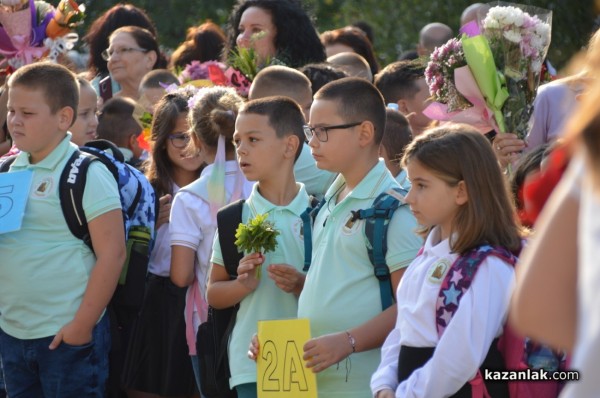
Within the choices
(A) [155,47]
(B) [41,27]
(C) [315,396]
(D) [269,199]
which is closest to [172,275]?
(D) [269,199]

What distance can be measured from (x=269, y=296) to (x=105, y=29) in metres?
5.27

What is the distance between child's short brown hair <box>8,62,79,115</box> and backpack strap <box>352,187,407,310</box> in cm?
196

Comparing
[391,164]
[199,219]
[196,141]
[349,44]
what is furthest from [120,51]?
[391,164]

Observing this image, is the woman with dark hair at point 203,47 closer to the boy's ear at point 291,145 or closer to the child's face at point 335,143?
the boy's ear at point 291,145

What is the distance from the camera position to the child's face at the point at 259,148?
5023 mm

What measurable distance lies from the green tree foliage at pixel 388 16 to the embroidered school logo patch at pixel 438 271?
22.8 ft

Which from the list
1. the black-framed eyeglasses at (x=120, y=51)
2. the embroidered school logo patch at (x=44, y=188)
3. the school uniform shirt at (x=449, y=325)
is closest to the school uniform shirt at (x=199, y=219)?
the embroidered school logo patch at (x=44, y=188)

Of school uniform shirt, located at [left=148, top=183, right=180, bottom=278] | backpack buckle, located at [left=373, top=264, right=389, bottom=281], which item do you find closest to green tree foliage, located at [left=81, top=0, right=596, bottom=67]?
school uniform shirt, located at [left=148, top=183, right=180, bottom=278]

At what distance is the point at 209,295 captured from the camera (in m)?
5.02

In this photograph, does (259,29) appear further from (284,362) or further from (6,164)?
(284,362)

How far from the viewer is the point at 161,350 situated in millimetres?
5930

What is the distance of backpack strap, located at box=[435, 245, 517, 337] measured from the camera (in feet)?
12.2

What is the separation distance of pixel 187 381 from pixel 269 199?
1422mm

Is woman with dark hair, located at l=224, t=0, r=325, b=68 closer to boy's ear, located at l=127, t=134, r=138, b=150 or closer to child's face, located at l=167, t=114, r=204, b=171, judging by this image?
boy's ear, located at l=127, t=134, r=138, b=150
